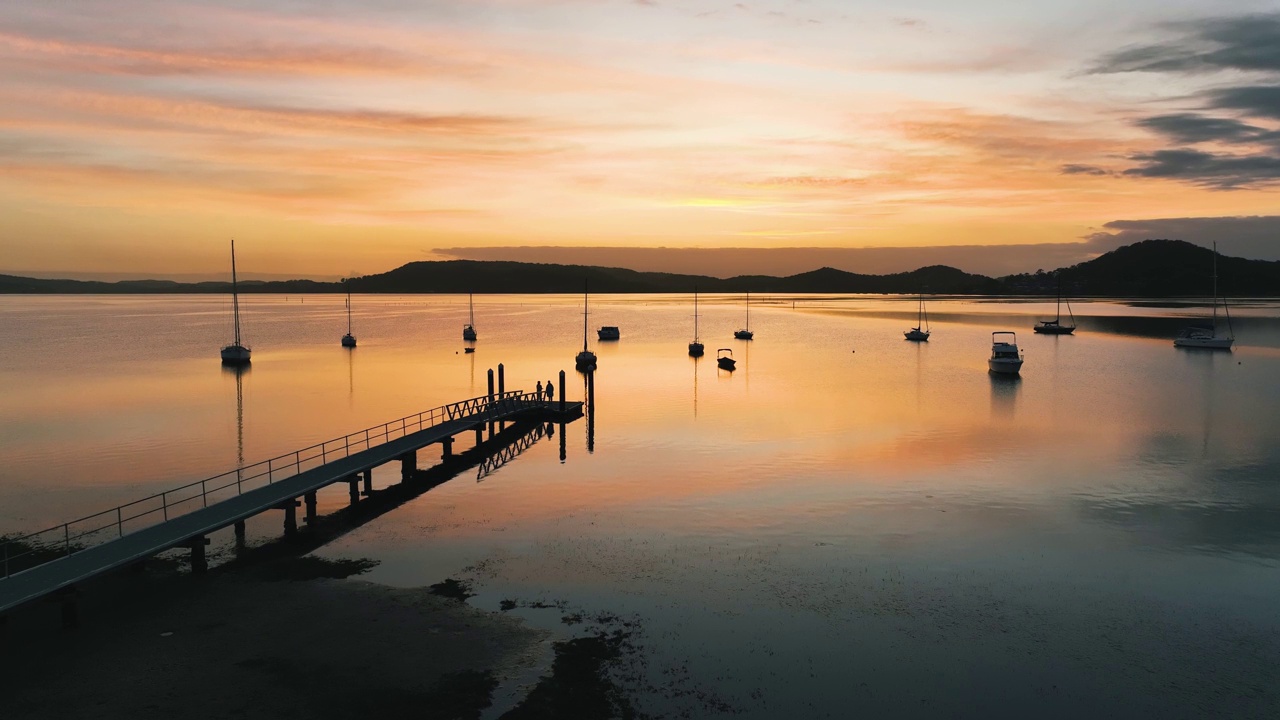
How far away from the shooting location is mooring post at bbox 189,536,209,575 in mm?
23516

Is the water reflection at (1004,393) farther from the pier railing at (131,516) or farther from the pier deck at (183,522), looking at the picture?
the pier deck at (183,522)

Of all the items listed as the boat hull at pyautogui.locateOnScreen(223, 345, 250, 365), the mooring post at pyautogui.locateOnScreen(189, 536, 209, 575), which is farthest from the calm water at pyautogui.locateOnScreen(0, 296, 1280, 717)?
the boat hull at pyautogui.locateOnScreen(223, 345, 250, 365)

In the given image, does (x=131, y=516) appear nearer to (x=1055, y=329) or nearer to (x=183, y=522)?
(x=183, y=522)

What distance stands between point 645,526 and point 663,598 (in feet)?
23.8

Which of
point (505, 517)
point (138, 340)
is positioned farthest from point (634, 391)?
point (138, 340)

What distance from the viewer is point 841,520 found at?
100 ft

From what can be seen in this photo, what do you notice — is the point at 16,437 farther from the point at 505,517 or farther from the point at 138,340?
the point at 138,340

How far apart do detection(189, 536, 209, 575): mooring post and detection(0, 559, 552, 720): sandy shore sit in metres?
0.76

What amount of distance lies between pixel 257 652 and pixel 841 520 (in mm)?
20633

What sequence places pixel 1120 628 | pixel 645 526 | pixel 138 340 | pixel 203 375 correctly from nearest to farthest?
pixel 1120 628 → pixel 645 526 → pixel 203 375 → pixel 138 340

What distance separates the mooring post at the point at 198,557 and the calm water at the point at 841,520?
3.73 m

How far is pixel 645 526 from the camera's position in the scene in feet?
96.6

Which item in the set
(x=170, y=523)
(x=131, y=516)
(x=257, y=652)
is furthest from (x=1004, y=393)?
(x=257, y=652)

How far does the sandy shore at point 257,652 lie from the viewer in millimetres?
15664
